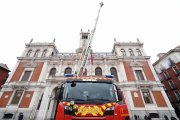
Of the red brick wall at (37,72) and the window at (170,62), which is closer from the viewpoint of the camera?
the red brick wall at (37,72)

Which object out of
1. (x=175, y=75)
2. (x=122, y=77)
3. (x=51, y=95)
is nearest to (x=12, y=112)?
(x=51, y=95)

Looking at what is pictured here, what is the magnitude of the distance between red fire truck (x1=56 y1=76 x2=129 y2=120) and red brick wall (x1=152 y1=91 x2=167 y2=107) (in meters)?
16.3

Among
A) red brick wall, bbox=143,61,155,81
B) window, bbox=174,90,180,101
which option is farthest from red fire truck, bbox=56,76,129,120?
window, bbox=174,90,180,101

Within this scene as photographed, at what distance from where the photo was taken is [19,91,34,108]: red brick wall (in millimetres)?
17141

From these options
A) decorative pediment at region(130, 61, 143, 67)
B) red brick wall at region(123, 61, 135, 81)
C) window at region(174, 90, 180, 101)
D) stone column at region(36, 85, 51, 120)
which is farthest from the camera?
window at region(174, 90, 180, 101)

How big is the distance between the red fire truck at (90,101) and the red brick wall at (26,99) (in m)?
15.6

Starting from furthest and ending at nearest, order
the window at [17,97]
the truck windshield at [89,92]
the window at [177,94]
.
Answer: the window at [177,94] < the window at [17,97] < the truck windshield at [89,92]

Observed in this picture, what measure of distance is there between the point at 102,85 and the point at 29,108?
16.3 meters

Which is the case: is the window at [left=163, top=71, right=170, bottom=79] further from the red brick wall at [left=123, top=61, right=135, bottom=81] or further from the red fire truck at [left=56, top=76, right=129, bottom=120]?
the red fire truck at [left=56, top=76, right=129, bottom=120]

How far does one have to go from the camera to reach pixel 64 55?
23.0 m

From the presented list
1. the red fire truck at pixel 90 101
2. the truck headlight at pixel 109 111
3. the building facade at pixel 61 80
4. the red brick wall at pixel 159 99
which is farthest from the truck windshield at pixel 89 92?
the red brick wall at pixel 159 99

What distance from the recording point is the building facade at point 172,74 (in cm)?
2364

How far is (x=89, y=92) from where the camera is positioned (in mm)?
5121

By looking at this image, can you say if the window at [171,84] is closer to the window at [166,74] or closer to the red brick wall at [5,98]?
the window at [166,74]
